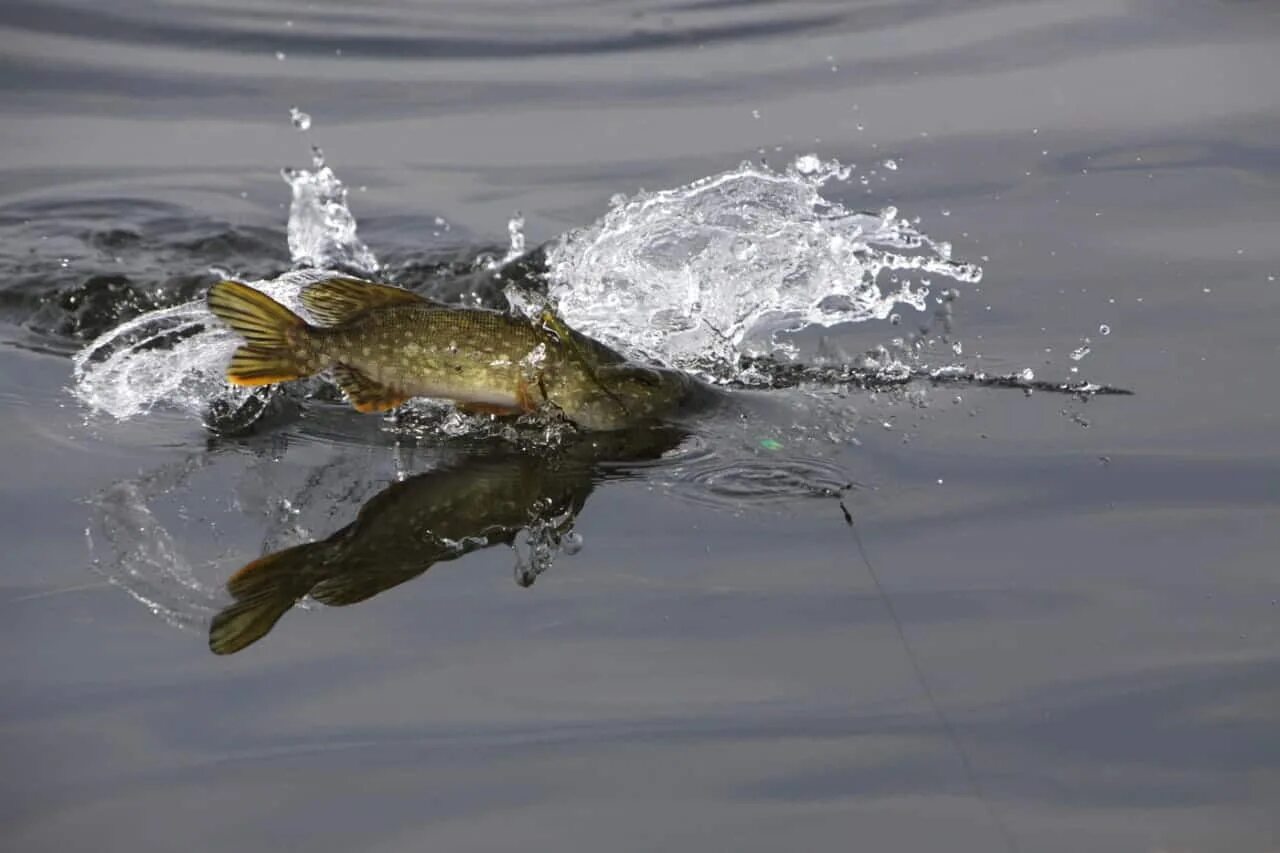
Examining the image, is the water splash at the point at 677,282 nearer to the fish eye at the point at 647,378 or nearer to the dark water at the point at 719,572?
the dark water at the point at 719,572

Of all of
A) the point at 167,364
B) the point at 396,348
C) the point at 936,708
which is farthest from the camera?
the point at 167,364

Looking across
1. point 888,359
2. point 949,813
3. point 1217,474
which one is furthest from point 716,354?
point 949,813

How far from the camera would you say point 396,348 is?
5.48 meters

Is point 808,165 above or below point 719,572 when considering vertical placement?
above

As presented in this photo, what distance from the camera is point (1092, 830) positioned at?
12.1 feet

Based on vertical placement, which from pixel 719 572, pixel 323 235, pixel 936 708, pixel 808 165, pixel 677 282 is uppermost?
pixel 323 235

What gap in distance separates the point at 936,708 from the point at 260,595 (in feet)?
5.81

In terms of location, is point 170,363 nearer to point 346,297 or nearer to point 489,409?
point 346,297

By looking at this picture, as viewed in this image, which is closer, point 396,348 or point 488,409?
point 396,348

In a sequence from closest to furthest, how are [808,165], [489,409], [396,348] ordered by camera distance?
[396,348] < [489,409] < [808,165]

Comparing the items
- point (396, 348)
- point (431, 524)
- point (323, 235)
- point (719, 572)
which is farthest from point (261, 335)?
point (323, 235)

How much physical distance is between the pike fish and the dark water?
0.84 feet

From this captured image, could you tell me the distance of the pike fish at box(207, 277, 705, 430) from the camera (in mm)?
5457

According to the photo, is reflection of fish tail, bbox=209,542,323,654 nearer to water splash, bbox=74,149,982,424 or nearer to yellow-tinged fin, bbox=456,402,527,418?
yellow-tinged fin, bbox=456,402,527,418
